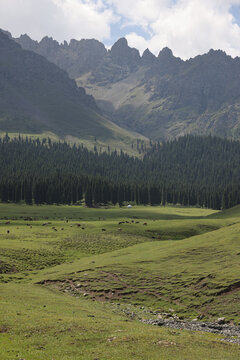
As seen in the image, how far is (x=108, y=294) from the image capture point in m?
52.3

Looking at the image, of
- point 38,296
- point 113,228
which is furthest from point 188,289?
point 113,228

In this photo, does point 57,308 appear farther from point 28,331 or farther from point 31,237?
point 31,237

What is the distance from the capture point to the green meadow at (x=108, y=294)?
92.8 feet

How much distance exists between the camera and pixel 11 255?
75.1 metres

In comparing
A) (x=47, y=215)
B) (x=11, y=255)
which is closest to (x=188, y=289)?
(x=11, y=255)

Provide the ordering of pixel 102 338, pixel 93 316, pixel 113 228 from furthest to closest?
pixel 113 228
pixel 93 316
pixel 102 338

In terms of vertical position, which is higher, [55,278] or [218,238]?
[218,238]

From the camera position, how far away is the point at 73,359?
25.3 m

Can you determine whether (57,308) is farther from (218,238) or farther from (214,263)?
(218,238)

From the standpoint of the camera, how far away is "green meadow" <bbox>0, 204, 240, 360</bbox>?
2828 centimetres

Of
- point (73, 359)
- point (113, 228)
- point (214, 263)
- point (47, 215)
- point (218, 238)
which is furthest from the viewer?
point (47, 215)

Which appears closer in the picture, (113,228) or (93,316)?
(93,316)

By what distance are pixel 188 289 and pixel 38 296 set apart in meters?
20.0

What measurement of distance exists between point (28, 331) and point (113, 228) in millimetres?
82983
